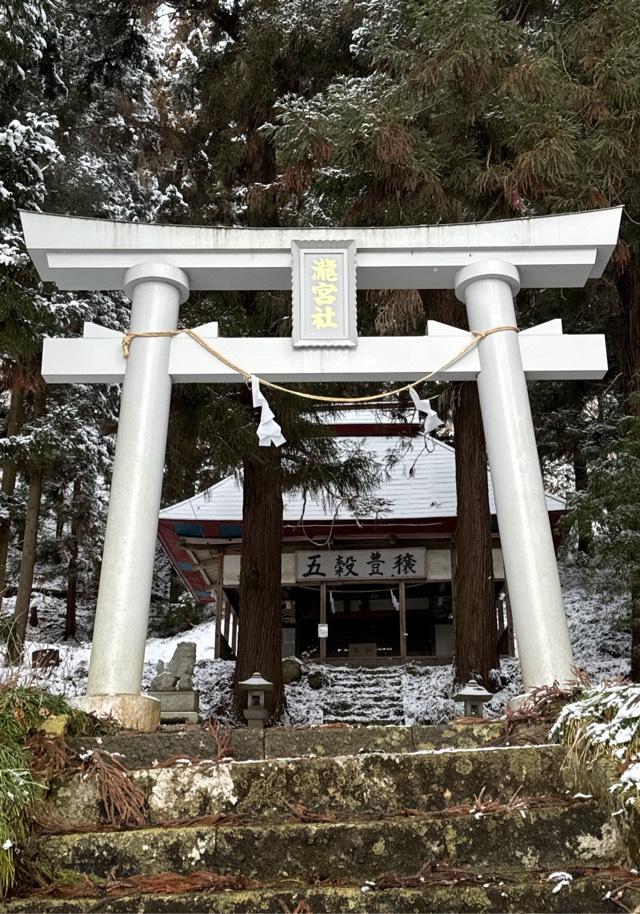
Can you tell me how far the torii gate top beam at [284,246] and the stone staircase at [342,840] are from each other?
3.13 m

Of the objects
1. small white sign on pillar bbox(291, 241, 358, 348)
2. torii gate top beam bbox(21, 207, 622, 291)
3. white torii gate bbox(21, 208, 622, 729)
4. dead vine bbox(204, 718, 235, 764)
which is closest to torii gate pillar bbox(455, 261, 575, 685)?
white torii gate bbox(21, 208, 622, 729)

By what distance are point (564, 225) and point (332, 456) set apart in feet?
18.0

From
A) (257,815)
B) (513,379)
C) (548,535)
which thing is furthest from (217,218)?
(257,815)

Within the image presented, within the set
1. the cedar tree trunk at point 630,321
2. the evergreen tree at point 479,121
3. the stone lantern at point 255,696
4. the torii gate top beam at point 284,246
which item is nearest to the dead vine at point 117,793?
the torii gate top beam at point 284,246

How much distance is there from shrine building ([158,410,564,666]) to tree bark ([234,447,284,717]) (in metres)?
2.55

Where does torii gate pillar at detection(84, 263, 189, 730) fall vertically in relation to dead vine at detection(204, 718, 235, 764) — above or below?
above

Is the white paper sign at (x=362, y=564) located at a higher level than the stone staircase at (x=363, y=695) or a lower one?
higher

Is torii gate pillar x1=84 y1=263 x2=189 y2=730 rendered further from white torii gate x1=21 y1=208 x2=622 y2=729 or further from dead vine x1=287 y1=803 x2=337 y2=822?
dead vine x1=287 y1=803 x2=337 y2=822

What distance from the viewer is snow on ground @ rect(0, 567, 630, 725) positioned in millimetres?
10977

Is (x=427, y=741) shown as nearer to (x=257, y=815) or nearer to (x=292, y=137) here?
(x=257, y=815)

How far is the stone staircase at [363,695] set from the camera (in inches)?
456

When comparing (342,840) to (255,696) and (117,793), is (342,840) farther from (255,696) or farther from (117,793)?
(255,696)

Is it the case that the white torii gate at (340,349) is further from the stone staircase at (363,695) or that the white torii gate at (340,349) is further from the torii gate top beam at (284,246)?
the stone staircase at (363,695)

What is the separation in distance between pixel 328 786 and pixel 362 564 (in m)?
11.7
